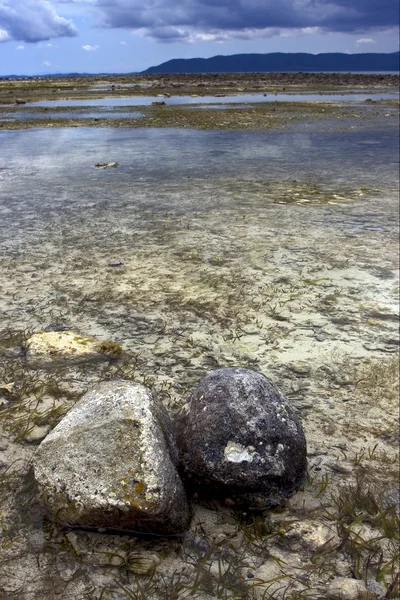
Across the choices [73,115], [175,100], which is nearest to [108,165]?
[73,115]

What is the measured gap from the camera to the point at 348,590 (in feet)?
8.23

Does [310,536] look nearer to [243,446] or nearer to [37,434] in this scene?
[243,446]

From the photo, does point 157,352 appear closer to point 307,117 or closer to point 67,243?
point 67,243

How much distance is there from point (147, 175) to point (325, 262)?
23.2ft

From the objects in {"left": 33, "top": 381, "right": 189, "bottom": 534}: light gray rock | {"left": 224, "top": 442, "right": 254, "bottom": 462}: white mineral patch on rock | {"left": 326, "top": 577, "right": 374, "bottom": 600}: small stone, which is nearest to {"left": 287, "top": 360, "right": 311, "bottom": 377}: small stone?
{"left": 224, "top": 442, "right": 254, "bottom": 462}: white mineral patch on rock

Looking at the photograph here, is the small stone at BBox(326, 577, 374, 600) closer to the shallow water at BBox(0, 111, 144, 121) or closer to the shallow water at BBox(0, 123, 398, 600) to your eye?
the shallow water at BBox(0, 123, 398, 600)

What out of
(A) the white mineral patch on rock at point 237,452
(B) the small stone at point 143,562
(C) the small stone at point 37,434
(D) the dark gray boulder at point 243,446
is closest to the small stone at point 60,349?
(C) the small stone at point 37,434

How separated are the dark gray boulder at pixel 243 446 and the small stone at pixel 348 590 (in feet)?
1.92

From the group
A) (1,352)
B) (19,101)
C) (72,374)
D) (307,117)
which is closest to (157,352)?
(72,374)

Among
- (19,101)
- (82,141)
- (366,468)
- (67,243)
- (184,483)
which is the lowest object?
(366,468)

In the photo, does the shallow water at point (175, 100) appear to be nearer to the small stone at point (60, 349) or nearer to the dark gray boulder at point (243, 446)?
the small stone at point (60, 349)

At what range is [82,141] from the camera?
19.1 m

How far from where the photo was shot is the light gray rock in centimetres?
258

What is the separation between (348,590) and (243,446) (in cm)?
89
